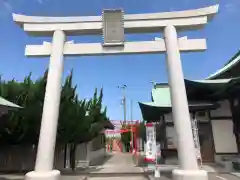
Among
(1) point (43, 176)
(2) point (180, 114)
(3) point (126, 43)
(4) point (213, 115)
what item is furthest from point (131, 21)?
(4) point (213, 115)

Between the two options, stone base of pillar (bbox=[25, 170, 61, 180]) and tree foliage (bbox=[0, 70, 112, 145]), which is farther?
tree foliage (bbox=[0, 70, 112, 145])

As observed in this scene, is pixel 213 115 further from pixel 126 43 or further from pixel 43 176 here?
pixel 43 176

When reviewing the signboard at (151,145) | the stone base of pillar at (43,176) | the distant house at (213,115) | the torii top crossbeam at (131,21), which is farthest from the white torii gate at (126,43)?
the distant house at (213,115)

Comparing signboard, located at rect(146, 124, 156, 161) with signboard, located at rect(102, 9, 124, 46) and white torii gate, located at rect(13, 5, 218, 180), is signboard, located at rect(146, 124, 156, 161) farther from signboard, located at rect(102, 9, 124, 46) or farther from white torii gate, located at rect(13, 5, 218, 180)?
signboard, located at rect(102, 9, 124, 46)

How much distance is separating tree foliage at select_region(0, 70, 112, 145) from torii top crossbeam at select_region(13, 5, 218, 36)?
3.74m

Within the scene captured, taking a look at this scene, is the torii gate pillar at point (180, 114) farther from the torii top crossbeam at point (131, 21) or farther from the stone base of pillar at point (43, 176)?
the stone base of pillar at point (43, 176)

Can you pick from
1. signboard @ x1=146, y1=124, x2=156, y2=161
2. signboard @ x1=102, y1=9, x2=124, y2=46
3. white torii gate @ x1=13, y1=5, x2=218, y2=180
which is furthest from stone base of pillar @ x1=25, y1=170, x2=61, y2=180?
signboard @ x1=102, y1=9, x2=124, y2=46

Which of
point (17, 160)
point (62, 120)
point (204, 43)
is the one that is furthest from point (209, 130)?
point (17, 160)

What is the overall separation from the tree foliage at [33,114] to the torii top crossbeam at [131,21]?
374cm

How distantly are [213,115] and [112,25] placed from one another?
1045 cm

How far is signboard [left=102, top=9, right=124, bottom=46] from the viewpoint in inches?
456

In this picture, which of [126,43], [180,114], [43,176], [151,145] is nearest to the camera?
[43,176]

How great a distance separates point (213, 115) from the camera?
18.5 metres

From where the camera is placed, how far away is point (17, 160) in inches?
664
